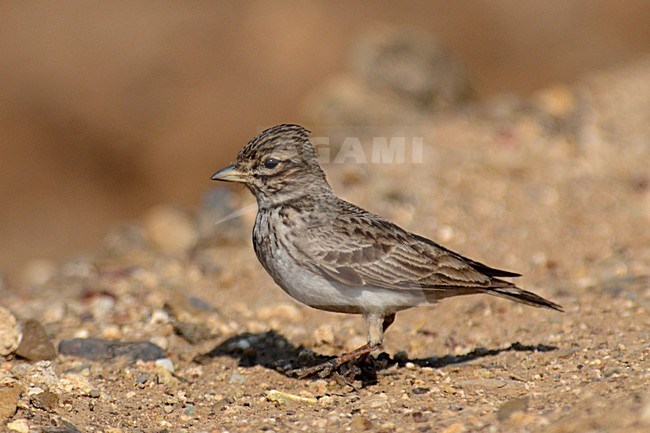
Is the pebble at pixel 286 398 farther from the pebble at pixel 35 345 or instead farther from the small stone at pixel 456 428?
the pebble at pixel 35 345

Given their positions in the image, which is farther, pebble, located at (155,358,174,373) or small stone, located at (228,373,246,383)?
pebble, located at (155,358,174,373)

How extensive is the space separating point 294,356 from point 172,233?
13.0ft

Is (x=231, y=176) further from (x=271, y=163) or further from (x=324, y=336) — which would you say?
(x=324, y=336)

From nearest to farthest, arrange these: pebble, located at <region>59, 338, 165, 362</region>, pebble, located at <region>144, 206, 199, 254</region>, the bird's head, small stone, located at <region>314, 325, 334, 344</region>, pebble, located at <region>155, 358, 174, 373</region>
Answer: the bird's head, pebble, located at <region>155, 358, 174, 373</region>, pebble, located at <region>59, 338, 165, 362</region>, small stone, located at <region>314, 325, 334, 344</region>, pebble, located at <region>144, 206, 199, 254</region>

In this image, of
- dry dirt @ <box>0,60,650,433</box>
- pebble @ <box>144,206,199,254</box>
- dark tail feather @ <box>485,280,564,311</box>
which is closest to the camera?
dry dirt @ <box>0,60,650,433</box>

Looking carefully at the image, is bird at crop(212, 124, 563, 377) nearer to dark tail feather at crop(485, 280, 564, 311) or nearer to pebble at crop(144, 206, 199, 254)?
dark tail feather at crop(485, 280, 564, 311)

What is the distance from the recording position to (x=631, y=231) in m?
9.20

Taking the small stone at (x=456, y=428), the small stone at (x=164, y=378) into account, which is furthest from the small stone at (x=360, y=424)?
the small stone at (x=164, y=378)

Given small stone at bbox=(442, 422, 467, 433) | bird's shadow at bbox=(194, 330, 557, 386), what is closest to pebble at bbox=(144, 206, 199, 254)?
bird's shadow at bbox=(194, 330, 557, 386)

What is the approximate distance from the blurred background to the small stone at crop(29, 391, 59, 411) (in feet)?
30.3

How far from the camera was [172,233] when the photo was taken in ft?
33.3

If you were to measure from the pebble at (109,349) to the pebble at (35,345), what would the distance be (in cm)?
16

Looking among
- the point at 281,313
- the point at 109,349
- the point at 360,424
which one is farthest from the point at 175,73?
the point at 360,424

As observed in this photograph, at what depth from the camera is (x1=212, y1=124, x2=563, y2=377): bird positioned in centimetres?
564
